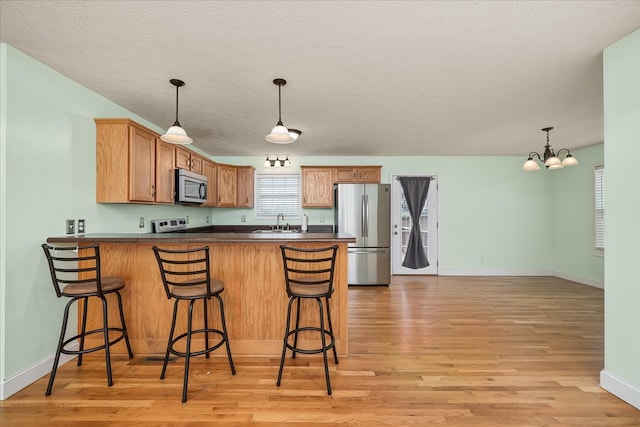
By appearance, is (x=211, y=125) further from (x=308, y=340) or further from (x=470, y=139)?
(x=470, y=139)

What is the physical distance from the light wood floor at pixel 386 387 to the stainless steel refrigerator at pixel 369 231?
70.1 inches

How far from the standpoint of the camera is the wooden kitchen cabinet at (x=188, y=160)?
12.0 ft

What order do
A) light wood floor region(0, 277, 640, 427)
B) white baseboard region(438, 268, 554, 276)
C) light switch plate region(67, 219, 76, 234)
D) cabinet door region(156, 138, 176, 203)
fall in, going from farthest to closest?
1. white baseboard region(438, 268, 554, 276)
2. cabinet door region(156, 138, 176, 203)
3. light switch plate region(67, 219, 76, 234)
4. light wood floor region(0, 277, 640, 427)

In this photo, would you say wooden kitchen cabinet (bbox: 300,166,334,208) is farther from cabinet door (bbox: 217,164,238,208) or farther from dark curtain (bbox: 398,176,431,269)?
dark curtain (bbox: 398,176,431,269)

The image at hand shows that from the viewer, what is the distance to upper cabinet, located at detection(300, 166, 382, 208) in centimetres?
541

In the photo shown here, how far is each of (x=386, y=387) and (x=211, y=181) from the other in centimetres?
392

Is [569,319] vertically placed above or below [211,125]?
below

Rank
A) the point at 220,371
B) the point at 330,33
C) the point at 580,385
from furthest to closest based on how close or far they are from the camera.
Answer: the point at 220,371
the point at 580,385
the point at 330,33

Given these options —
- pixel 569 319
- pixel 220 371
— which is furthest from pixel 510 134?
pixel 220 371

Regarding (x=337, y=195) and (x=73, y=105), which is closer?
(x=73, y=105)

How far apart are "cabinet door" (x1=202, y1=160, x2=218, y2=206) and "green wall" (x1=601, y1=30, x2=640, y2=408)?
4495mm

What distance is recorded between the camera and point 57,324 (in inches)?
93.6

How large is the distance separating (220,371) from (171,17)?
2.45 m

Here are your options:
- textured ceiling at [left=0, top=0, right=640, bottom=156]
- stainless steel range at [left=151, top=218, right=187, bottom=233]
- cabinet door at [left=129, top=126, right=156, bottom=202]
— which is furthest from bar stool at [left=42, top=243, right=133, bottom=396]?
textured ceiling at [left=0, top=0, right=640, bottom=156]
